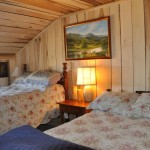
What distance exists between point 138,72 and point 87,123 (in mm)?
1122

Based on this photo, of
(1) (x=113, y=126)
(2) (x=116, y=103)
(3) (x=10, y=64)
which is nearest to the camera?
(1) (x=113, y=126)

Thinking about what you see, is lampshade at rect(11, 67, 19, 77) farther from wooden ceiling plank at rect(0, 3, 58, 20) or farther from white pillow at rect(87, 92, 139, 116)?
white pillow at rect(87, 92, 139, 116)

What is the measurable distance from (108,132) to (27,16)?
2308 mm

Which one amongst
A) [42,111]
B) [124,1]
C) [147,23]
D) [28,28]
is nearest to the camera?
[147,23]

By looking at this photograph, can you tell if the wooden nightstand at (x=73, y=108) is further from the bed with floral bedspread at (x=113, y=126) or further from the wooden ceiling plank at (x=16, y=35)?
the wooden ceiling plank at (x=16, y=35)

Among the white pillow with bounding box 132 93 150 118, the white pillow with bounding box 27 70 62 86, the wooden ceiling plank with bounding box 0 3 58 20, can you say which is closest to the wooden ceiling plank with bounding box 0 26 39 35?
the wooden ceiling plank with bounding box 0 3 58 20

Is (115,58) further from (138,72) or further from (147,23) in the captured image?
(147,23)

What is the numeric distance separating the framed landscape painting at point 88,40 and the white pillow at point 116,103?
689mm

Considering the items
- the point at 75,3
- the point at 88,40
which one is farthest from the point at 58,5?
the point at 88,40

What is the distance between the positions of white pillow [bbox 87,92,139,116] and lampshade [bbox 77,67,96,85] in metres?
0.48

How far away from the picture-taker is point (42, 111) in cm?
287

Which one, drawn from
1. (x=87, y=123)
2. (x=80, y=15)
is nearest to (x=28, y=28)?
(x=80, y=15)

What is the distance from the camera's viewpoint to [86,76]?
2.84 metres

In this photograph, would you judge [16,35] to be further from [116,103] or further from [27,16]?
[116,103]
